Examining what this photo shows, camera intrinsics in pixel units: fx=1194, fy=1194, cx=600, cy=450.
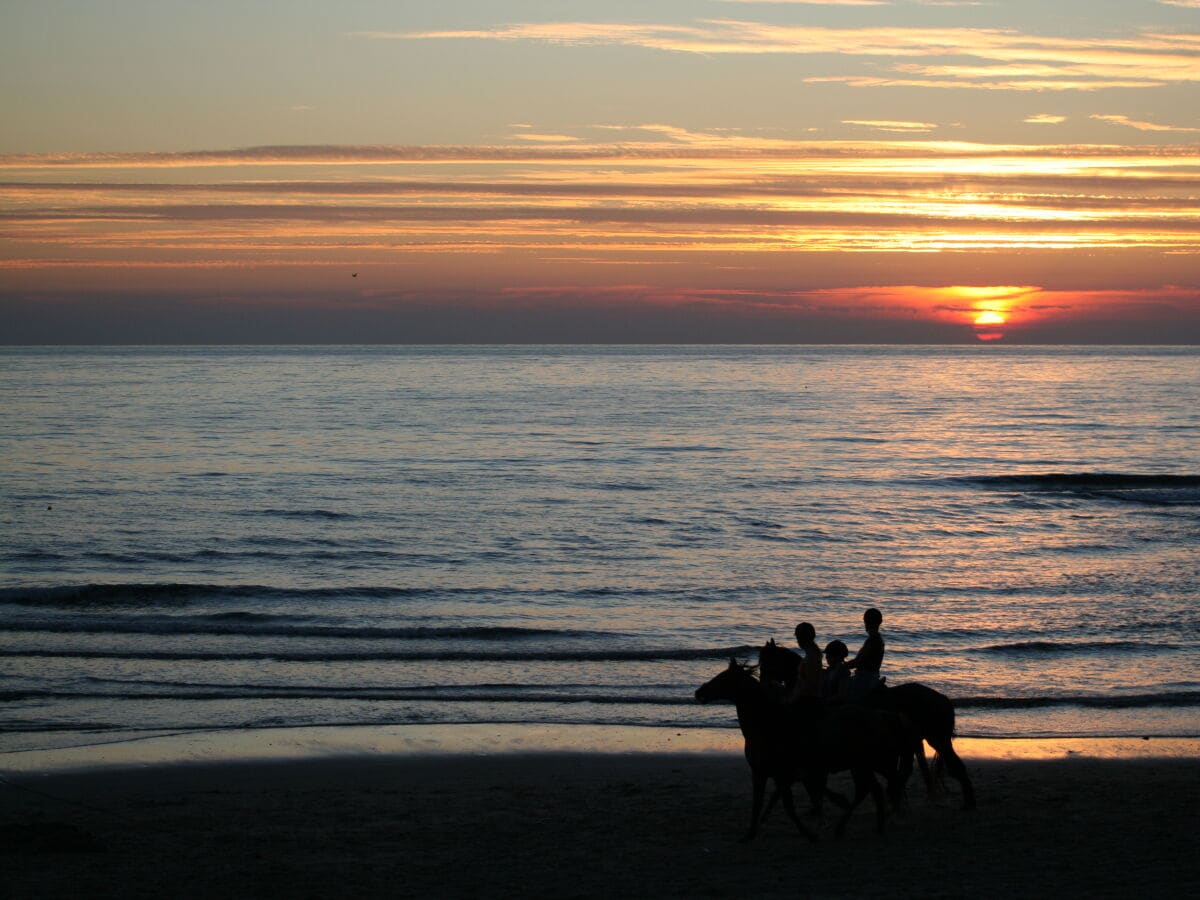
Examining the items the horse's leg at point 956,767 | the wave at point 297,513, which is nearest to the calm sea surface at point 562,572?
the wave at point 297,513

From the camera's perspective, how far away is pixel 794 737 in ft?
31.4

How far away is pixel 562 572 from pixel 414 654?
7260 millimetres

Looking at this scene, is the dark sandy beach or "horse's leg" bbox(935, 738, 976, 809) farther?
"horse's leg" bbox(935, 738, 976, 809)

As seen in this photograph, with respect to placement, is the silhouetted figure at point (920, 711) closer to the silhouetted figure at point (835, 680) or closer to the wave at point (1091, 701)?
the silhouetted figure at point (835, 680)

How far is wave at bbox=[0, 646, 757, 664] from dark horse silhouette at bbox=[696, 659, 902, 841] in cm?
→ 807

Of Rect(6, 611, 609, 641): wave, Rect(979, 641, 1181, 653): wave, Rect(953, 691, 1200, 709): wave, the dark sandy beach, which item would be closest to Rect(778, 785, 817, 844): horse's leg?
the dark sandy beach

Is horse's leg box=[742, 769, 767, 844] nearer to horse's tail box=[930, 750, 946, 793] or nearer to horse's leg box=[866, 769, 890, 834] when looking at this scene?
horse's leg box=[866, 769, 890, 834]

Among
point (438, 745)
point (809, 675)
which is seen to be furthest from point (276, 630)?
point (809, 675)

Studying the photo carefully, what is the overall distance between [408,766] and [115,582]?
13.7m

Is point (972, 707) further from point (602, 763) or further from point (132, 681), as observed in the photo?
point (132, 681)

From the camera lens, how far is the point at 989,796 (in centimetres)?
1116

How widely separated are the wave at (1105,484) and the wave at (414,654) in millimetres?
26535

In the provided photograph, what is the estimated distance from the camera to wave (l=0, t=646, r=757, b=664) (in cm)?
1797

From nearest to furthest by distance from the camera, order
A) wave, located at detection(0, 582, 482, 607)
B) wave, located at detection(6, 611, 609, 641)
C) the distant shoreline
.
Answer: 1. the distant shoreline
2. wave, located at detection(6, 611, 609, 641)
3. wave, located at detection(0, 582, 482, 607)
